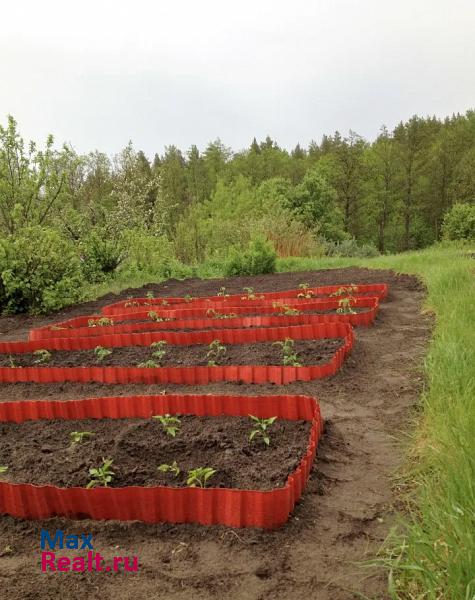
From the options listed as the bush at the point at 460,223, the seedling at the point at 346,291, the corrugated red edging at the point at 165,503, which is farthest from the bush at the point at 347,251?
the corrugated red edging at the point at 165,503

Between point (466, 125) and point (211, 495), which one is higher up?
point (466, 125)

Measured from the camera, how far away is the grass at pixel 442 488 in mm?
1672

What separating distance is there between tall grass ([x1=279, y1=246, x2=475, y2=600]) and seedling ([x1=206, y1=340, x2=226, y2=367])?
204 centimetres

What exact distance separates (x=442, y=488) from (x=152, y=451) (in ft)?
5.67

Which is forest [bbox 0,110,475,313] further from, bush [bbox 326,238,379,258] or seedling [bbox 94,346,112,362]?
seedling [bbox 94,346,112,362]

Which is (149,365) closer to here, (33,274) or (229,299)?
(229,299)

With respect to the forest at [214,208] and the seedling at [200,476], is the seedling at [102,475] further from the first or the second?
the forest at [214,208]

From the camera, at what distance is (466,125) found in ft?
145

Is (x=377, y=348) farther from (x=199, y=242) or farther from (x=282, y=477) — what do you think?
(x=199, y=242)

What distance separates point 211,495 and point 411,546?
96cm

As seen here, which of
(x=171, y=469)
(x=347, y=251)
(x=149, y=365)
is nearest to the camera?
(x=171, y=469)

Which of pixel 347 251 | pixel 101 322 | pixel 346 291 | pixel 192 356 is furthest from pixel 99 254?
pixel 347 251

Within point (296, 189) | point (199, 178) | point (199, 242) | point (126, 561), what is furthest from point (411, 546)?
point (199, 178)

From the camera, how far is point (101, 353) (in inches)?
213
